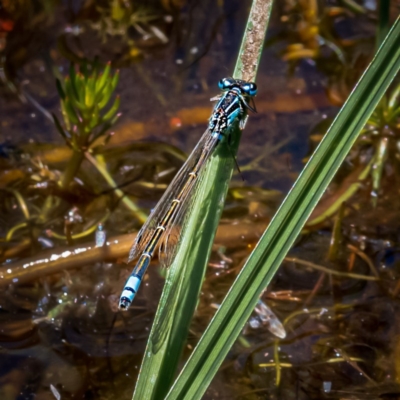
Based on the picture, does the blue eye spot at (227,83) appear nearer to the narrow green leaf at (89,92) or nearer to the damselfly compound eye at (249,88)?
the damselfly compound eye at (249,88)

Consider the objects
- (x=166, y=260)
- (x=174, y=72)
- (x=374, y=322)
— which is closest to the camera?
(x=166, y=260)

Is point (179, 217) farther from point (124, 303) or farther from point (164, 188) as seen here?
point (164, 188)

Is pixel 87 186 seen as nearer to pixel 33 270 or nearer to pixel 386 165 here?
Answer: pixel 33 270

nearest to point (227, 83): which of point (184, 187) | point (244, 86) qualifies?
point (244, 86)

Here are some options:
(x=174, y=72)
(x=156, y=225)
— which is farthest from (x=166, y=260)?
(x=174, y=72)

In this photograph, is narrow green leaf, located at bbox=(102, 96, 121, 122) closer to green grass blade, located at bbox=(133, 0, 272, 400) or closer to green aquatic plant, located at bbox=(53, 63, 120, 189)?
green aquatic plant, located at bbox=(53, 63, 120, 189)

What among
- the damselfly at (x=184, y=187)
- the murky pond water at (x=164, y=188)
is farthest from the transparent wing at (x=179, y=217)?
the murky pond water at (x=164, y=188)

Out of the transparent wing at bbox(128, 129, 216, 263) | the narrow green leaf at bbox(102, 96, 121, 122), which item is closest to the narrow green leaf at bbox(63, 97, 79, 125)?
the narrow green leaf at bbox(102, 96, 121, 122)
